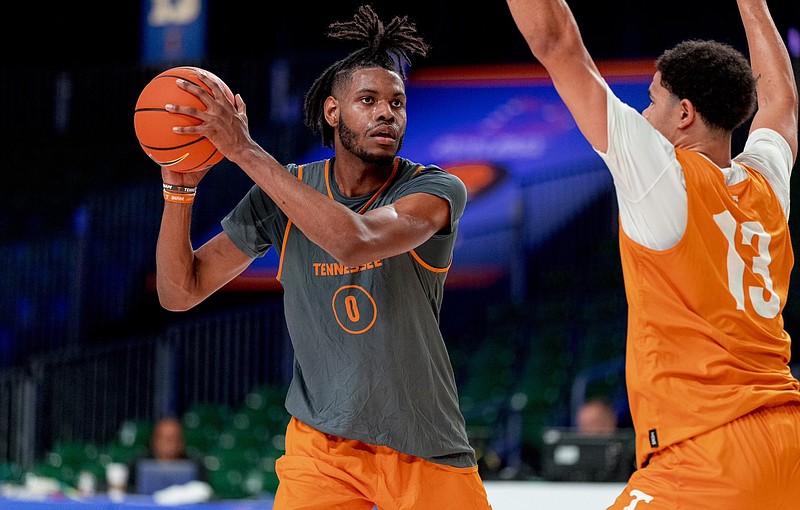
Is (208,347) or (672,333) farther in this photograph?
(208,347)

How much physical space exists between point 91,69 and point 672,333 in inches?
476

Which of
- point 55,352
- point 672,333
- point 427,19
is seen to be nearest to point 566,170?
point 427,19

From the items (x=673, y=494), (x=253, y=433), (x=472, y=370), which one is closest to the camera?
(x=673, y=494)

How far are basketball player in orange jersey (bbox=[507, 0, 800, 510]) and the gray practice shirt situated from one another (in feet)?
2.57

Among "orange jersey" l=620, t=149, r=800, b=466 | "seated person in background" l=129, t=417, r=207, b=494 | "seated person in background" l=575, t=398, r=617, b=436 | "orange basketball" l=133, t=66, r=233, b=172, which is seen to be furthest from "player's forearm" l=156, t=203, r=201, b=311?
"seated person in background" l=575, t=398, r=617, b=436

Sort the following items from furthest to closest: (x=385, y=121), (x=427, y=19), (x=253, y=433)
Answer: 1. (x=427, y=19)
2. (x=253, y=433)
3. (x=385, y=121)

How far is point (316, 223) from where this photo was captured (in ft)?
9.24

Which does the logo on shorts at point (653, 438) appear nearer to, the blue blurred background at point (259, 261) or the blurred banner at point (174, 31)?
the blue blurred background at point (259, 261)

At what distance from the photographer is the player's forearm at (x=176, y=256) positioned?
10.9ft

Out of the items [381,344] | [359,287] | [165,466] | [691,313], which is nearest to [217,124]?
[359,287]

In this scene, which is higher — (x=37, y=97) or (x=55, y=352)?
(x=37, y=97)

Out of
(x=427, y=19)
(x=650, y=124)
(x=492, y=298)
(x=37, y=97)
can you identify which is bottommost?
(x=492, y=298)

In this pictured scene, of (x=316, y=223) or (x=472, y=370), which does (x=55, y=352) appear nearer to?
(x=472, y=370)

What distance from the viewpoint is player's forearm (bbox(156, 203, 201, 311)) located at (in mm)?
3312
